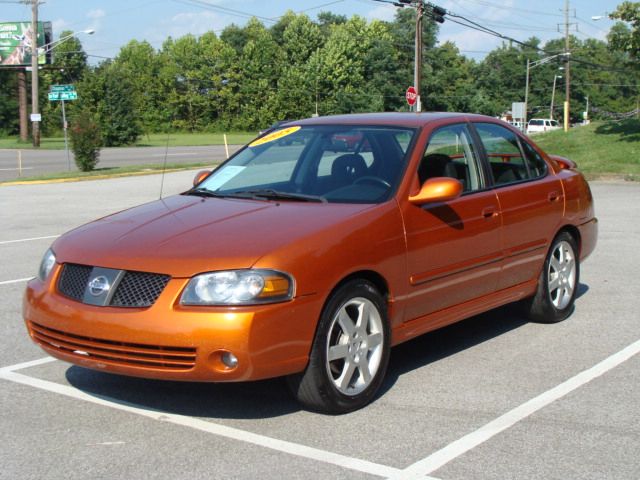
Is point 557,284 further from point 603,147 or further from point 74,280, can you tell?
point 603,147

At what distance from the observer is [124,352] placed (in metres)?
4.57

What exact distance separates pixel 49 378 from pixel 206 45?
106 metres

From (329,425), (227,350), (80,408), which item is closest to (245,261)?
(227,350)

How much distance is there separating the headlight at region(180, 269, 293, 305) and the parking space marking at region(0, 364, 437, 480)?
70 centimetres

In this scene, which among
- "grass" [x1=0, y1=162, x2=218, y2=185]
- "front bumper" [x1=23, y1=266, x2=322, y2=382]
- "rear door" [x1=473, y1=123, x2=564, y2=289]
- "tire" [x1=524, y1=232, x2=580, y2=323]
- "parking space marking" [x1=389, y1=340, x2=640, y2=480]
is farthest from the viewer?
"grass" [x1=0, y1=162, x2=218, y2=185]

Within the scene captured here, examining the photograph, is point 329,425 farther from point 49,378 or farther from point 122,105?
point 122,105

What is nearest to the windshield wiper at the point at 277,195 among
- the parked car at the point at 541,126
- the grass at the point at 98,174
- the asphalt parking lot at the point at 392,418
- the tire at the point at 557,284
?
the asphalt parking lot at the point at 392,418

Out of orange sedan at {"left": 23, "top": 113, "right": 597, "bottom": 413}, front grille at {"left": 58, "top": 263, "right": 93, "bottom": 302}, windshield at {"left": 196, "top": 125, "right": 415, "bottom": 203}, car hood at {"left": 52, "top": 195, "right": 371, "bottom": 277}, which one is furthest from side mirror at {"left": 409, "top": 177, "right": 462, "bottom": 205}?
front grille at {"left": 58, "top": 263, "right": 93, "bottom": 302}

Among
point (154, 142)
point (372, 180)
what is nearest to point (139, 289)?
point (372, 180)

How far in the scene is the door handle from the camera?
6.02 meters

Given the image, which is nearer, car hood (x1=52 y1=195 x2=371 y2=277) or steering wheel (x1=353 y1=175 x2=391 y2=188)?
car hood (x1=52 y1=195 x2=371 y2=277)

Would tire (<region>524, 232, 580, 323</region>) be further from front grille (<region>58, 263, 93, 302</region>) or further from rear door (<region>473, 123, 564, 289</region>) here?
front grille (<region>58, 263, 93, 302</region>)

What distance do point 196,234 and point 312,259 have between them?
684 mm

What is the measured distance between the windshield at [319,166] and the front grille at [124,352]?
141 cm
